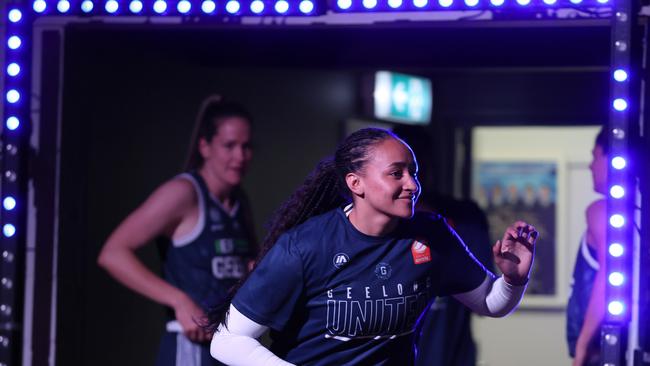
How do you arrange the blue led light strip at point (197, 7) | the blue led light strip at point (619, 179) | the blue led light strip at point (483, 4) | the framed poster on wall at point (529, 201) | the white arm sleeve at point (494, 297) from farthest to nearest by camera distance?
the framed poster on wall at point (529, 201) < the blue led light strip at point (197, 7) < the blue led light strip at point (483, 4) < the blue led light strip at point (619, 179) < the white arm sleeve at point (494, 297)

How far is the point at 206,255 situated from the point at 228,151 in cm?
45

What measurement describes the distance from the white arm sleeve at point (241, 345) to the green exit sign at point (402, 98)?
3922 mm

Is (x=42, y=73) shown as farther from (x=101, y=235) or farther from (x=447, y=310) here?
(x=447, y=310)

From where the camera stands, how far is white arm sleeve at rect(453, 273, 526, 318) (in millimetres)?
2975

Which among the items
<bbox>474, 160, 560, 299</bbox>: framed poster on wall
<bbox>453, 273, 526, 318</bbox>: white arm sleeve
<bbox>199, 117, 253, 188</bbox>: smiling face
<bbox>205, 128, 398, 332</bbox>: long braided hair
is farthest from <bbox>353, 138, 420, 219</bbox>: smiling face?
<bbox>474, 160, 560, 299</bbox>: framed poster on wall

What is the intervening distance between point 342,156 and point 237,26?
104 cm

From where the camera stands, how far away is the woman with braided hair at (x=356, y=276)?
9.20 ft

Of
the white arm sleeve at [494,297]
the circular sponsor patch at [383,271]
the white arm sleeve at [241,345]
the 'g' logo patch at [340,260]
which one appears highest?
the 'g' logo patch at [340,260]

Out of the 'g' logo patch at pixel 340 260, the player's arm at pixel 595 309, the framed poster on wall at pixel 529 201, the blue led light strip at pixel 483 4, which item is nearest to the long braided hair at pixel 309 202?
the 'g' logo patch at pixel 340 260

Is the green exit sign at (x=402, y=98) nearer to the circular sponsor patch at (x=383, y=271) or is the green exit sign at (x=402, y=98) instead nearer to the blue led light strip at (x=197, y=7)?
the blue led light strip at (x=197, y=7)

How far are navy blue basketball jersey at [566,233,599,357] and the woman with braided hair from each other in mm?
1259

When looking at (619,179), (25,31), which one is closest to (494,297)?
(619,179)

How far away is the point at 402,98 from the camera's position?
6.93m

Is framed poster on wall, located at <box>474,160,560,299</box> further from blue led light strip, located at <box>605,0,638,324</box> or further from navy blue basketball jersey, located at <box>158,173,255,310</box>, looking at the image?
blue led light strip, located at <box>605,0,638,324</box>
